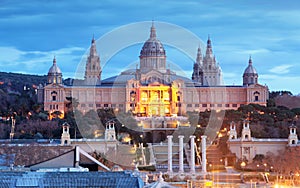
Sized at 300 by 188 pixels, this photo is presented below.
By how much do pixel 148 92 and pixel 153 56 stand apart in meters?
7.92

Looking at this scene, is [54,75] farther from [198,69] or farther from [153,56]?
[198,69]

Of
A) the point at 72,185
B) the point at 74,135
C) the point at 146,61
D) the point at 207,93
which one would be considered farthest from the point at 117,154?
the point at 146,61

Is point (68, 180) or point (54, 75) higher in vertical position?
point (54, 75)

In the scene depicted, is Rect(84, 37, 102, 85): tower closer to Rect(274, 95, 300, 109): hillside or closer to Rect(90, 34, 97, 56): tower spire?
Rect(90, 34, 97, 56): tower spire

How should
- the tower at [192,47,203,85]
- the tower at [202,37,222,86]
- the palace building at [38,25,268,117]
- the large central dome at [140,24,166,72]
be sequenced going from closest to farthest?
the palace building at [38,25,268,117] → the tower at [202,37,222,86] → the large central dome at [140,24,166,72] → the tower at [192,47,203,85]

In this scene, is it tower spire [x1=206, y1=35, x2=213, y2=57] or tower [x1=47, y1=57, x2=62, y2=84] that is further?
tower spire [x1=206, y1=35, x2=213, y2=57]

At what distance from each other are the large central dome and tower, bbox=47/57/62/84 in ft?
32.0

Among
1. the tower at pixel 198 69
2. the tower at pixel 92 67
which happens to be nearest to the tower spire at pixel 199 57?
the tower at pixel 198 69

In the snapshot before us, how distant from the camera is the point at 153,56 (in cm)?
9325

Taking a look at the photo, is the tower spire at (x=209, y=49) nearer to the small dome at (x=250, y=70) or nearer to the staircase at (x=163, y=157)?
the small dome at (x=250, y=70)

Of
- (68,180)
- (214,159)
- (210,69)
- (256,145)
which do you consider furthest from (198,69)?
(68,180)

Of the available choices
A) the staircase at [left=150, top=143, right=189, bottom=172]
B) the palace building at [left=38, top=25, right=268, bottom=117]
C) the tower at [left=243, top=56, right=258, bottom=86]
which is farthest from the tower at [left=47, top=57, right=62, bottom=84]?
the staircase at [left=150, top=143, right=189, bottom=172]

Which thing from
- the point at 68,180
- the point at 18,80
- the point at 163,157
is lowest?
the point at 68,180

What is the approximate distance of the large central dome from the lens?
93.0 meters
